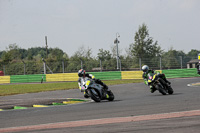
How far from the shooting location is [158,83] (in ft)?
46.5

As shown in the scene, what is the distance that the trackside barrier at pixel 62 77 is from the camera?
111 feet

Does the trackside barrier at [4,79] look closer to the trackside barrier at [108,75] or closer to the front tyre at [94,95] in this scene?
the trackside barrier at [108,75]

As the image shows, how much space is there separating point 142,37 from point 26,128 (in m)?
59.8

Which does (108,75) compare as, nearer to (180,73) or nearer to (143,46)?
(180,73)

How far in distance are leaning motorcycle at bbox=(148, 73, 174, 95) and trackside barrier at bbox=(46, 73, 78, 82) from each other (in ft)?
64.5

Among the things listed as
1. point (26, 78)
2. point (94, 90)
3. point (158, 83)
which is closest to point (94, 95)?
point (94, 90)

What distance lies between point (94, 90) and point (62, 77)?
22.3 m

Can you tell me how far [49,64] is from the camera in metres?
35.6

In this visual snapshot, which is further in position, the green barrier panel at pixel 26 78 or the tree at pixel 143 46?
the tree at pixel 143 46

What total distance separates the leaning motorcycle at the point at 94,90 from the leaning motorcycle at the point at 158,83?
7.68 feet

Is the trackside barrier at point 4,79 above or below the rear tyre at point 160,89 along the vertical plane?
below

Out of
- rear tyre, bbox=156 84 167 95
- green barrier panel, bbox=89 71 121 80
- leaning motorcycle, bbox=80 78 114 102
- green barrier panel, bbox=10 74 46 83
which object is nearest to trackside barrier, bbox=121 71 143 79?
green barrier panel, bbox=89 71 121 80

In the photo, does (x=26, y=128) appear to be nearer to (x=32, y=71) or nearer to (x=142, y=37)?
(x=32, y=71)

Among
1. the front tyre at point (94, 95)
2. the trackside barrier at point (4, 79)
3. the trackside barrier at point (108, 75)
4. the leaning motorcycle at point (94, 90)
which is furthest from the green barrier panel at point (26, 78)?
the front tyre at point (94, 95)
